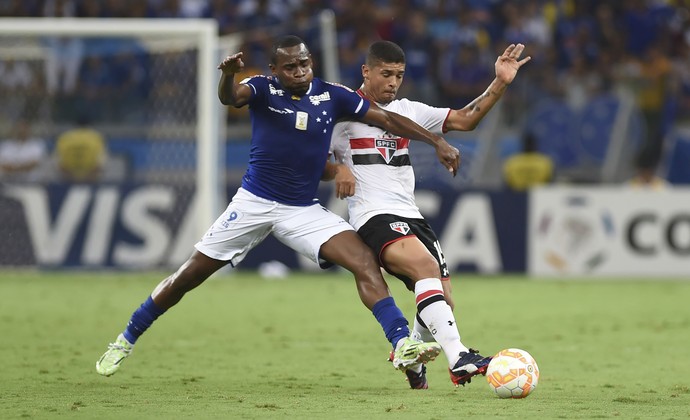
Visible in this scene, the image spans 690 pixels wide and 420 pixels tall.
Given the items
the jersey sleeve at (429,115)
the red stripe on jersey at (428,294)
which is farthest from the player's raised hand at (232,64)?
the red stripe on jersey at (428,294)

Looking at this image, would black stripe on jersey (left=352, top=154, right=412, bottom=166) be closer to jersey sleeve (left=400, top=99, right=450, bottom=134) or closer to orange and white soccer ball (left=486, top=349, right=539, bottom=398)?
jersey sleeve (left=400, top=99, right=450, bottom=134)

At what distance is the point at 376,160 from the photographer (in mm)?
7973

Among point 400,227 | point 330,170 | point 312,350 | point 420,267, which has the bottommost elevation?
point 312,350

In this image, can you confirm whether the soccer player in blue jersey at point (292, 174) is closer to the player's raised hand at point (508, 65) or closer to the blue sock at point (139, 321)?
the blue sock at point (139, 321)

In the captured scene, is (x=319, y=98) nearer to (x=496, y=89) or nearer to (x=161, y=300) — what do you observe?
(x=496, y=89)

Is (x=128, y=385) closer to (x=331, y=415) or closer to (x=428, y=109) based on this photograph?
(x=331, y=415)

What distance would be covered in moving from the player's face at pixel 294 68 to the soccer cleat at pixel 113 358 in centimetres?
210

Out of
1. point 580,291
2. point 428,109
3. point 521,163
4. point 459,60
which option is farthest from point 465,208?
point 428,109

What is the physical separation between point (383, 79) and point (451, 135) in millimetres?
12299

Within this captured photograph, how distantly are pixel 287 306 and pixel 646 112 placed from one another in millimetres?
9085

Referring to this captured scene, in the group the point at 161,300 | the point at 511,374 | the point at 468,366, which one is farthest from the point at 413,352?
the point at 161,300

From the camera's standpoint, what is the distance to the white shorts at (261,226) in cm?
795

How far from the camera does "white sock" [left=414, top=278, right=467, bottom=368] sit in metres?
7.12

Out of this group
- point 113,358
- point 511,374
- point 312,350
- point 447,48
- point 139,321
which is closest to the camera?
point 511,374
